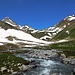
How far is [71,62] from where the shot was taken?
66.6 meters

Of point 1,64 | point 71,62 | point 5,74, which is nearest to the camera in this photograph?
point 5,74

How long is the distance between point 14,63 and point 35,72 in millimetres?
6748

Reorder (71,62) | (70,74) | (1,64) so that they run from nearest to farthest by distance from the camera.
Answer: (70,74)
(1,64)
(71,62)

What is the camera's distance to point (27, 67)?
5400 centimetres

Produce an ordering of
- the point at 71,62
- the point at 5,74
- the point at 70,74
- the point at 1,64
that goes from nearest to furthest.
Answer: the point at 5,74 → the point at 70,74 → the point at 1,64 → the point at 71,62

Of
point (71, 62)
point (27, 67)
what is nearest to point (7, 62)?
point (27, 67)

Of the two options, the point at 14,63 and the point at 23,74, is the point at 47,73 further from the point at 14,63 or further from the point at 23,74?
the point at 14,63

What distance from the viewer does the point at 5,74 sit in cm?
4534

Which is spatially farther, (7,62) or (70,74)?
(7,62)

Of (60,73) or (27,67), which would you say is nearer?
(60,73)

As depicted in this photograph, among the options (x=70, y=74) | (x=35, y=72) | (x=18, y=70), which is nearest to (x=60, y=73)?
(x=70, y=74)

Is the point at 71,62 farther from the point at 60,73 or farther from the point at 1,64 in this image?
the point at 1,64

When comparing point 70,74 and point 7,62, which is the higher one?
point 7,62

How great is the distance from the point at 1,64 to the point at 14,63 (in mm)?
4008
